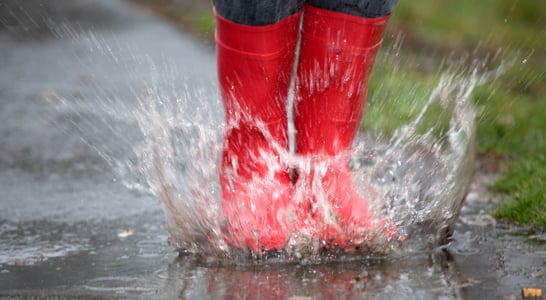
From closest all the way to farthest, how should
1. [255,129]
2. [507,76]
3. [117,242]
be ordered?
[255,129] < [117,242] < [507,76]

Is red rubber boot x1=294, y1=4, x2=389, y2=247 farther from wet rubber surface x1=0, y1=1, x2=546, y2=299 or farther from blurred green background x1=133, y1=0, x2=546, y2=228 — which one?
blurred green background x1=133, y1=0, x2=546, y2=228

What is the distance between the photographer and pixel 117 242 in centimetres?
255

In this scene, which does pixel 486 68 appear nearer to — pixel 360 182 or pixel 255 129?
pixel 360 182

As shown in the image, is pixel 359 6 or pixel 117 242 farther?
pixel 117 242

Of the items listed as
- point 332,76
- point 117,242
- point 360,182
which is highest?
point 332,76

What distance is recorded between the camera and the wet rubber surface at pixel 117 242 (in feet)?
6.68

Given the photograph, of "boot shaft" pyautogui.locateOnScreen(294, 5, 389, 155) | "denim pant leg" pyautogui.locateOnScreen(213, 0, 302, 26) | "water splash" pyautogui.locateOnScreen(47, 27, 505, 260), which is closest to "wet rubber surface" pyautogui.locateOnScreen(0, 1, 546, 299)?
"water splash" pyautogui.locateOnScreen(47, 27, 505, 260)

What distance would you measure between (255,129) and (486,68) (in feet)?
10.9

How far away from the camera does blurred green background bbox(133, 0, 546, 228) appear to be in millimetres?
3295

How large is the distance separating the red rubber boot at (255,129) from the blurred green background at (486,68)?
1.90 ft

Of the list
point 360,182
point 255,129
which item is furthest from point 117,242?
point 360,182

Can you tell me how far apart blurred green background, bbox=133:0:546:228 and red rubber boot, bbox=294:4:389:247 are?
1.55 feet

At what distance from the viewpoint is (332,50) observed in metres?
2.28

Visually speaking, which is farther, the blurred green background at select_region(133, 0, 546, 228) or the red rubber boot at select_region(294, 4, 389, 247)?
the blurred green background at select_region(133, 0, 546, 228)
